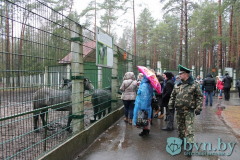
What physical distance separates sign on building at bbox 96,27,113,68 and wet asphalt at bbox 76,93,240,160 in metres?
1.93

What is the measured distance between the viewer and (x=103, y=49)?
522 centimetres

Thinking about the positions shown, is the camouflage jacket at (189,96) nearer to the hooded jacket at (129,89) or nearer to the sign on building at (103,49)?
the sign on building at (103,49)

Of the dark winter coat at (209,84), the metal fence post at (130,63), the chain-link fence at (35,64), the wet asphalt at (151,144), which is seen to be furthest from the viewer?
the dark winter coat at (209,84)

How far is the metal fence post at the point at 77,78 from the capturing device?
4043 mm

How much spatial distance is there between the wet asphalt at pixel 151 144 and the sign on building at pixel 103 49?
193 centimetres

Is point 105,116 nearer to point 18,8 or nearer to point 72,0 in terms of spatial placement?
point 18,8

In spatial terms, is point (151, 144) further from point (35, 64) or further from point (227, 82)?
point (227, 82)

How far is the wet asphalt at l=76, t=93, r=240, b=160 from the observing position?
3.91m

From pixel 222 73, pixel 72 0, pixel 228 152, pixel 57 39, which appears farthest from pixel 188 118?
pixel 72 0

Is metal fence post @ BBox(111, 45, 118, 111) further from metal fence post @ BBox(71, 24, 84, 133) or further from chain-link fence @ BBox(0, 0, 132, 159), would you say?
metal fence post @ BBox(71, 24, 84, 133)

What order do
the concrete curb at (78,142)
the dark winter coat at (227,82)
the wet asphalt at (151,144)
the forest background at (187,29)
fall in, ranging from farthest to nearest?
the forest background at (187,29) → the dark winter coat at (227,82) → the wet asphalt at (151,144) → the concrete curb at (78,142)

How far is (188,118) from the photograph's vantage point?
412 centimetres

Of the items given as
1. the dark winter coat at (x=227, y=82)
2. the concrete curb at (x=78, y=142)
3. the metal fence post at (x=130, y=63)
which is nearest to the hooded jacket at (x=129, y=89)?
the concrete curb at (x=78, y=142)

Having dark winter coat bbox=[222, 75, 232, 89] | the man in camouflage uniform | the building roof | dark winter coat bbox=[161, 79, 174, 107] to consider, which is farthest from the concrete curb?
dark winter coat bbox=[222, 75, 232, 89]
